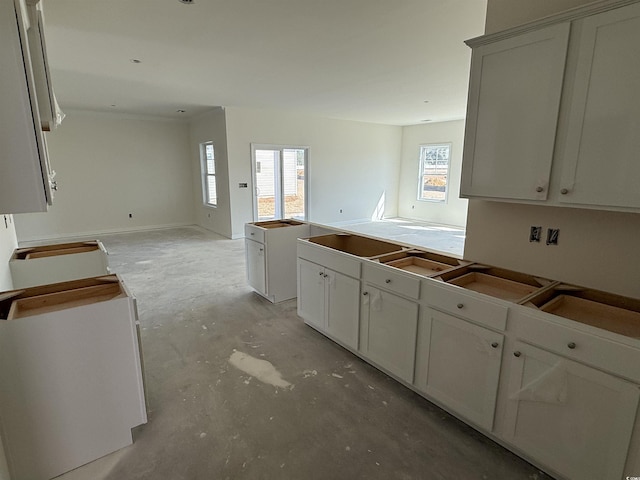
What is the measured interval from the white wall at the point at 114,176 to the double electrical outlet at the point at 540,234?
314 inches

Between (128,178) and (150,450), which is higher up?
(128,178)

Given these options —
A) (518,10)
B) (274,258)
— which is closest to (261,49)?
(274,258)

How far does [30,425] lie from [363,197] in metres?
8.24

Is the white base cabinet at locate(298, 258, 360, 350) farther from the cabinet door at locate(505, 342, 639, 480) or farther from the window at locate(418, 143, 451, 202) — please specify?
the window at locate(418, 143, 451, 202)

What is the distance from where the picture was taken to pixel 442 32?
2.88m

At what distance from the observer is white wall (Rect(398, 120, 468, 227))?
8.24 m

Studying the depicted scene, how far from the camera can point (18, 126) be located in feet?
4.18

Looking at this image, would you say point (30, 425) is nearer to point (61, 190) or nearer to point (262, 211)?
point (262, 211)

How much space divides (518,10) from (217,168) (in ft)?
20.0

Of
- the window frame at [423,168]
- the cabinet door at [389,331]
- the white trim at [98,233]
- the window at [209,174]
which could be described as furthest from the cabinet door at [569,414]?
the white trim at [98,233]

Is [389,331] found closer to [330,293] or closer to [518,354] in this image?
[330,293]

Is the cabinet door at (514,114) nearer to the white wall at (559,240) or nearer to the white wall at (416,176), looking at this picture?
the white wall at (559,240)

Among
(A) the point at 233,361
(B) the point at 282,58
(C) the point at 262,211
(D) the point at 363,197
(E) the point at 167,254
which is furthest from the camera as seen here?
(D) the point at 363,197

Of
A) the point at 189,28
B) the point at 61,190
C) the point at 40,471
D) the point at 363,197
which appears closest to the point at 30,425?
the point at 40,471
